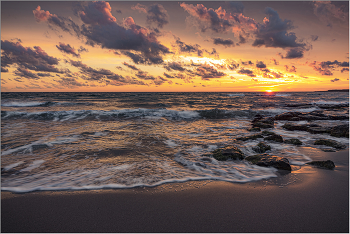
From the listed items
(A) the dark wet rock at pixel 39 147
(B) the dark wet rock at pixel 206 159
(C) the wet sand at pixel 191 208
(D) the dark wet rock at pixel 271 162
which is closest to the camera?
(C) the wet sand at pixel 191 208

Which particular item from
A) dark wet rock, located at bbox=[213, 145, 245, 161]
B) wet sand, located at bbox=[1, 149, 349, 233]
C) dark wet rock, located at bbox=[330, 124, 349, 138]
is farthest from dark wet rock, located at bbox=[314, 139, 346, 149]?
dark wet rock, located at bbox=[213, 145, 245, 161]

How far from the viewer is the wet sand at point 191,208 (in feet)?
7.31

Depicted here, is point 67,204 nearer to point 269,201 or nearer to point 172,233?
point 172,233

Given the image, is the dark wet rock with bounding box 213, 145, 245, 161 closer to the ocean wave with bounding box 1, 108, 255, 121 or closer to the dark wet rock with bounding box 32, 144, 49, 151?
the dark wet rock with bounding box 32, 144, 49, 151

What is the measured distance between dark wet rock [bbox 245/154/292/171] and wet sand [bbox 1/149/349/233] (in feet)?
1.81

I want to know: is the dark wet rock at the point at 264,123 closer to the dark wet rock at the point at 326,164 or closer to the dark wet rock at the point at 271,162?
the dark wet rock at the point at 326,164

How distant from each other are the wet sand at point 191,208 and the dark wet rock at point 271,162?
55 centimetres

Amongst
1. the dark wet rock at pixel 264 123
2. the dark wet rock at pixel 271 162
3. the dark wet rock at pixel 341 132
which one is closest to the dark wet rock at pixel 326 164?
the dark wet rock at pixel 271 162

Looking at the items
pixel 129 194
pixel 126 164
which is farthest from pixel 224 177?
pixel 126 164

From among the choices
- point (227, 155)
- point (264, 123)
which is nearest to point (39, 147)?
point (227, 155)

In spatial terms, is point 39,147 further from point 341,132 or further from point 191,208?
point 341,132

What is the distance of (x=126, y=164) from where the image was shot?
4328mm

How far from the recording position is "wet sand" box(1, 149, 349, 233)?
7.31ft

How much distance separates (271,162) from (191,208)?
105 inches
